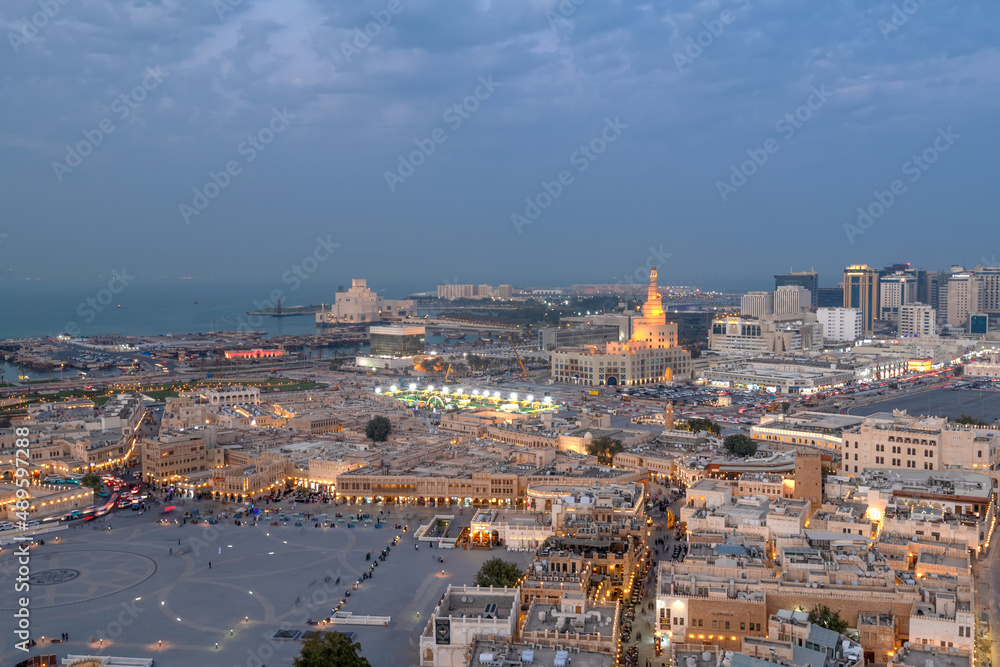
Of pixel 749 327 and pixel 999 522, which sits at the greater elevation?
pixel 749 327

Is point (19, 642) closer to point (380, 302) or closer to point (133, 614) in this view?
point (133, 614)

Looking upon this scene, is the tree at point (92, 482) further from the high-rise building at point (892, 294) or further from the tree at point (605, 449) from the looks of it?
the high-rise building at point (892, 294)

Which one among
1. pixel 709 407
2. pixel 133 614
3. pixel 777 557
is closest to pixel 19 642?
pixel 133 614

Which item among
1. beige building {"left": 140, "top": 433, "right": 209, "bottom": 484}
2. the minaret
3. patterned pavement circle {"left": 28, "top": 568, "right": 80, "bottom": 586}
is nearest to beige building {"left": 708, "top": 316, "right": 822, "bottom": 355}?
the minaret

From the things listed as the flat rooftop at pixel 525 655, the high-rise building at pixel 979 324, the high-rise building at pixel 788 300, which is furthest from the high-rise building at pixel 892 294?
the flat rooftop at pixel 525 655

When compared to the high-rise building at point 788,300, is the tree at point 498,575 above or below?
below

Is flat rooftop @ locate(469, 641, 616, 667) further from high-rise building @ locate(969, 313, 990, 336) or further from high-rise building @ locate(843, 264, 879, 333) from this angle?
high-rise building @ locate(843, 264, 879, 333)

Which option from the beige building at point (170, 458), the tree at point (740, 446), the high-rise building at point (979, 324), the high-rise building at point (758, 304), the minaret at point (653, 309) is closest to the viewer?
the beige building at point (170, 458)
